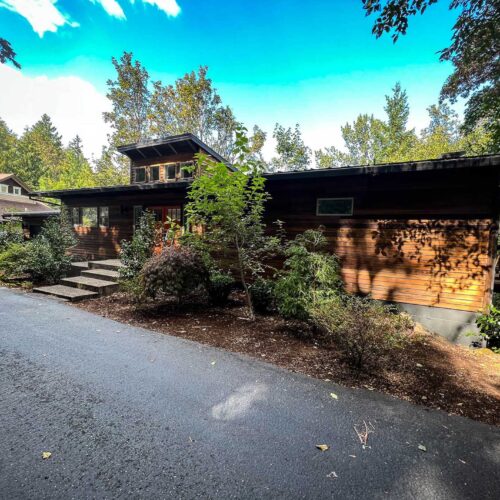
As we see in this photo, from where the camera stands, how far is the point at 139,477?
68.9 inches

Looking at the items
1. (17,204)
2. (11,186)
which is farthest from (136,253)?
(11,186)

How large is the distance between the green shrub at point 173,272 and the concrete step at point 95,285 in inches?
84.4

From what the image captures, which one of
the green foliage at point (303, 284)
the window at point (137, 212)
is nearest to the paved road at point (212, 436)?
the green foliage at point (303, 284)

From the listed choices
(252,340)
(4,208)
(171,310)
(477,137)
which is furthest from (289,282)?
(4,208)

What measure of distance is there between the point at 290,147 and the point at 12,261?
23598 millimetres

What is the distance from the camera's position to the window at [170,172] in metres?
14.0

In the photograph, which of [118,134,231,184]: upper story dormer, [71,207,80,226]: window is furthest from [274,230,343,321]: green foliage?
[71,207,80,226]: window

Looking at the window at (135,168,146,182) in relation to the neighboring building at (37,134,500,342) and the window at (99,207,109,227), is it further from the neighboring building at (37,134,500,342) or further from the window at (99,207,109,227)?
the neighboring building at (37,134,500,342)

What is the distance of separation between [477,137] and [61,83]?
85.4 ft

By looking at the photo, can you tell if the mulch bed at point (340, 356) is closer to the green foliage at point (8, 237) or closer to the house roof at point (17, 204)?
the green foliage at point (8, 237)

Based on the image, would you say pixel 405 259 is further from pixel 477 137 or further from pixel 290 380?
pixel 477 137

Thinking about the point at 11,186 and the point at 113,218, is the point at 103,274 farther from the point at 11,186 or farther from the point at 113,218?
the point at 11,186

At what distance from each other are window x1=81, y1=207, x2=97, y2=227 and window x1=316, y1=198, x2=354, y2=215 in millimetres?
10267

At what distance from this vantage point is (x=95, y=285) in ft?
22.7
